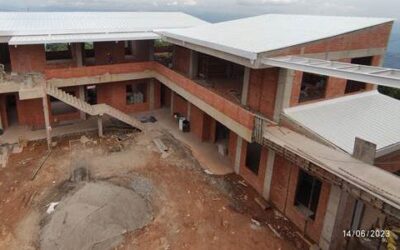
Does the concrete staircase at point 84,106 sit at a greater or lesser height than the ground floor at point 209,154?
greater

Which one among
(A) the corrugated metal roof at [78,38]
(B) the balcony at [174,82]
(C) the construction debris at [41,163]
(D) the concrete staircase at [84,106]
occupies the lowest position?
(C) the construction debris at [41,163]

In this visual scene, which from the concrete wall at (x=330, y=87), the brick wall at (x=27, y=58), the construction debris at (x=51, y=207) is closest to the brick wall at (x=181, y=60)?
the brick wall at (x=27, y=58)

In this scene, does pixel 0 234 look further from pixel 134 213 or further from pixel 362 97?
pixel 362 97

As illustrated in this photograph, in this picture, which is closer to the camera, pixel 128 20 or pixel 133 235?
pixel 133 235

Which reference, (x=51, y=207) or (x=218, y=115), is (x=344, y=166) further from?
(x=51, y=207)

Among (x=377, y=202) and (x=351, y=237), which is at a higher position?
(x=377, y=202)

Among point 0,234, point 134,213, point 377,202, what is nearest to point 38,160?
point 0,234

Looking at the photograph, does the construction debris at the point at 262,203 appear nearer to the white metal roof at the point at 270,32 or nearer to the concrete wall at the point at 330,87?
the concrete wall at the point at 330,87
